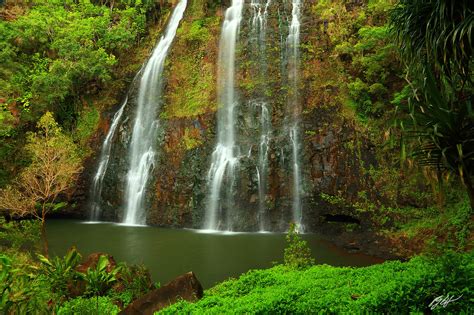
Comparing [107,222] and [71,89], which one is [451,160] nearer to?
[107,222]

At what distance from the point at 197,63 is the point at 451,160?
619 inches

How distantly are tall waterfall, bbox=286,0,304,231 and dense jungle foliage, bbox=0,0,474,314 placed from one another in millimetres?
636

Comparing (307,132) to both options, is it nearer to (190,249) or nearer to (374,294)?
(190,249)

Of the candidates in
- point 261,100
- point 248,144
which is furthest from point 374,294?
point 261,100

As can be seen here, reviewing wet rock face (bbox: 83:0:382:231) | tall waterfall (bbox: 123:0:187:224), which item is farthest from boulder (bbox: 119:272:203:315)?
tall waterfall (bbox: 123:0:187:224)

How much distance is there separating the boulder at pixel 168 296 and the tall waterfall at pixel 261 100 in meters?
8.43

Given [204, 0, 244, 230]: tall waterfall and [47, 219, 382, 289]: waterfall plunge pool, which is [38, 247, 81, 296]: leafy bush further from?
[204, 0, 244, 230]: tall waterfall

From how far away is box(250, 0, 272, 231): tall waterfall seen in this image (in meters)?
14.9

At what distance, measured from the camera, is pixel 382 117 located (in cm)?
1401

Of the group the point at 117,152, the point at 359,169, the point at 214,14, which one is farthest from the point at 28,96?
the point at 359,169

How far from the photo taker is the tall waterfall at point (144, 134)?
17.3m

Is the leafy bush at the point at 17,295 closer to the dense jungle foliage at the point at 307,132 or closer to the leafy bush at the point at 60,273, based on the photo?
the dense jungle foliage at the point at 307,132

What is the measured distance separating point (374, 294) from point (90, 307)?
486 cm

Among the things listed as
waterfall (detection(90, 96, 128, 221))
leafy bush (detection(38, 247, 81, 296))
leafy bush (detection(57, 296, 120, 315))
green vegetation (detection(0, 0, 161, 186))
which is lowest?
leafy bush (detection(57, 296, 120, 315))
